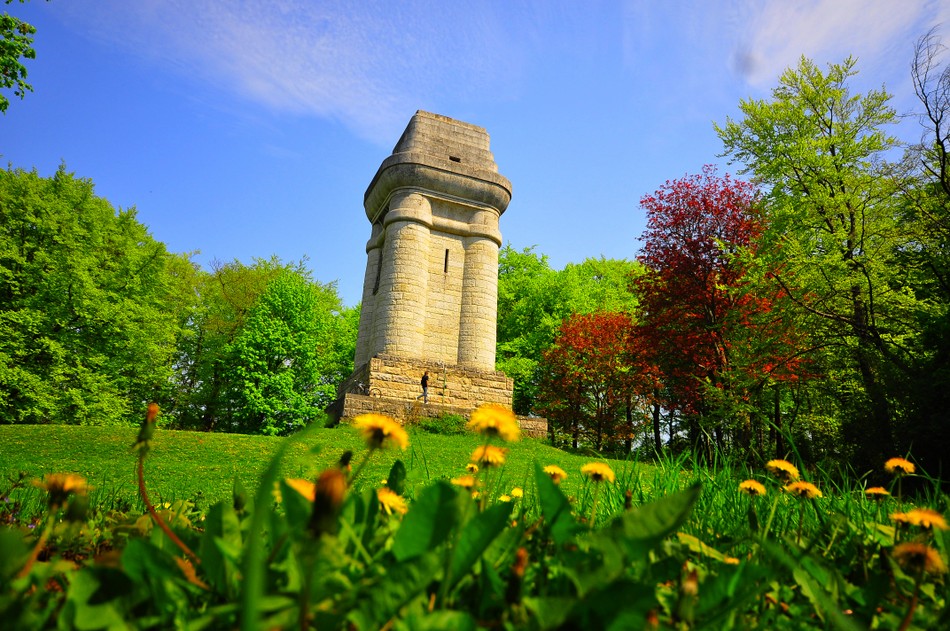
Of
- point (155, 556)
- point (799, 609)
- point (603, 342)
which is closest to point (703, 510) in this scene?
point (799, 609)

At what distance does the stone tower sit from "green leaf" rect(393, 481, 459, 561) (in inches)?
547

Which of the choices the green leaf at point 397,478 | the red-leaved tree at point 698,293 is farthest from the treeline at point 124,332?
the green leaf at point 397,478

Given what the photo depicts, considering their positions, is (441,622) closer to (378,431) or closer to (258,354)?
(378,431)

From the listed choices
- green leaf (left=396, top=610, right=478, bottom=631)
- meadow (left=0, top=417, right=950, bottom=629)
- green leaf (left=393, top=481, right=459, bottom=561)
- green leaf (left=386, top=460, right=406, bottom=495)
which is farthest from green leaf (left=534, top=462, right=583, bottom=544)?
green leaf (left=386, top=460, right=406, bottom=495)

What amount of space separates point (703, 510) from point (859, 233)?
12.6 metres

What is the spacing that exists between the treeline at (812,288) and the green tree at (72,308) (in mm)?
17095

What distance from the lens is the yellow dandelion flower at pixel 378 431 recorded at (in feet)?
3.28

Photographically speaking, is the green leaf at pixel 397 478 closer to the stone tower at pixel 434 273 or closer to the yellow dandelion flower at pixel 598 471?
the yellow dandelion flower at pixel 598 471

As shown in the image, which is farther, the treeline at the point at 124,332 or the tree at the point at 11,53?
the treeline at the point at 124,332

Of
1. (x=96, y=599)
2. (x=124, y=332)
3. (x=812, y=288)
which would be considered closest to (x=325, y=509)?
(x=96, y=599)

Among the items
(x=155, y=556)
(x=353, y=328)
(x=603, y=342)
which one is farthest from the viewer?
(x=353, y=328)

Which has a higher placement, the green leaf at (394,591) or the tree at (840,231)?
the tree at (840,231)

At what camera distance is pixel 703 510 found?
2.13 m

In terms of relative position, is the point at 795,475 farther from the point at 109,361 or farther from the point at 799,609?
the point at 109,361
